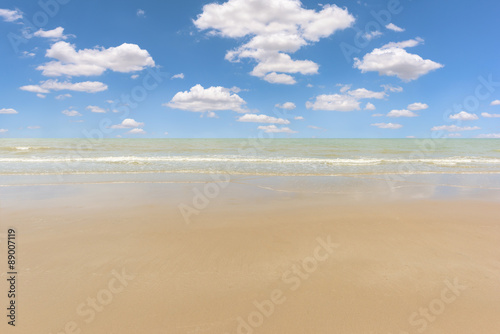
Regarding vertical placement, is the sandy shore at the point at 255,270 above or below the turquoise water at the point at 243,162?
below

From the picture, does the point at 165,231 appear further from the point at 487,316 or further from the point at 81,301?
the point at 487,316

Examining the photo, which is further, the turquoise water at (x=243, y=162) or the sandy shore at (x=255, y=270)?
the turquoise water at (x=243, y=162)

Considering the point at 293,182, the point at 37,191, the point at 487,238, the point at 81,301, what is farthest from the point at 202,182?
the point at 487,238

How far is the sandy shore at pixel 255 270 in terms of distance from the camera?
327 centimetres

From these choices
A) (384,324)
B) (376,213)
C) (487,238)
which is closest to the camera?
(384,324)

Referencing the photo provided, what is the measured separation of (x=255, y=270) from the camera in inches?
173

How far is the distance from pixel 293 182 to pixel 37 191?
1075 cm

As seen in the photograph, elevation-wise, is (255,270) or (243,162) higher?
(243,162)

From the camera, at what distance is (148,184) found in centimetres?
1222

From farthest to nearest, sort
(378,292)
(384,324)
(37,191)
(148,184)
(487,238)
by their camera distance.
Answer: (148,184)
(37,191)
(487,238)
(378,292)
(384,324)

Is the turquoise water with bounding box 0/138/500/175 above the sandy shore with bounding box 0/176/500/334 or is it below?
above

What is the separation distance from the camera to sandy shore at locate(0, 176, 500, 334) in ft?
10.7

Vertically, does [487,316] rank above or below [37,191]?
below

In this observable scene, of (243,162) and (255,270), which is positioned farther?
(243,162)
